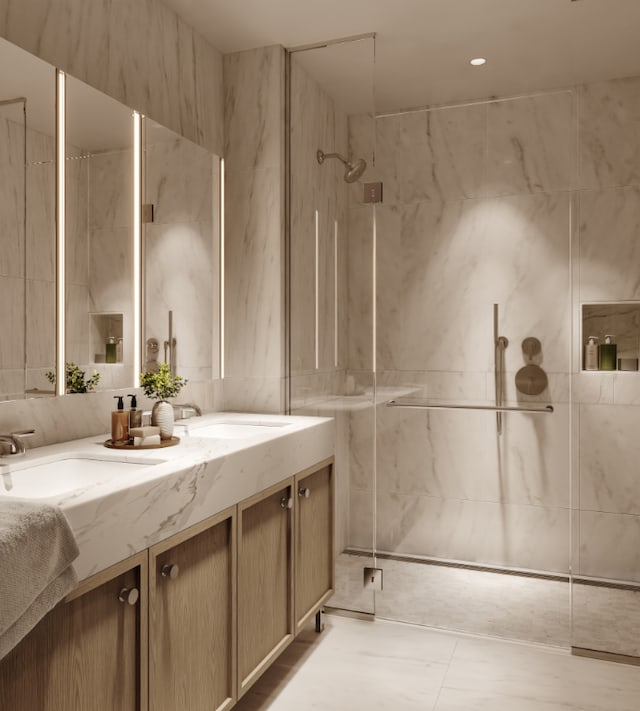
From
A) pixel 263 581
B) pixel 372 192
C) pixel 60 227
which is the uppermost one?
pixel 372 192

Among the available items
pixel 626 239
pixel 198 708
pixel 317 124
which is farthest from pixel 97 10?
pixel 626 239

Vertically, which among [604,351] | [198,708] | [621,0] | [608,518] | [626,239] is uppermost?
[621,0]

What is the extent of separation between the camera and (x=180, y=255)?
2549 mm

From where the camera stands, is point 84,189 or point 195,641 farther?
point 84,189

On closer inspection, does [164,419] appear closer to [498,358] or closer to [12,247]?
[12,247]

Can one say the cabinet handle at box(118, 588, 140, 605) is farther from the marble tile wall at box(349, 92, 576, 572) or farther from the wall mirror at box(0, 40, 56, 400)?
the marble tile wall at box(349, 92, 576, 572)

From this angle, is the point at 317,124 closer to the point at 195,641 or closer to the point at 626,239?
the point at 626,239

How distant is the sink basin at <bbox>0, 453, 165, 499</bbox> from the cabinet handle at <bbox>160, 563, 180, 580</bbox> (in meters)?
0.26

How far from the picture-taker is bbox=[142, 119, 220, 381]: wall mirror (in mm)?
2391

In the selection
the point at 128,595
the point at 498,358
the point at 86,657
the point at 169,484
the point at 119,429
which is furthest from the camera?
the point at 498,358

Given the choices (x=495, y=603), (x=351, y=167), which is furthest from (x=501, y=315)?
(x=495, y=603)

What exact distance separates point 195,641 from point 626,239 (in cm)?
252

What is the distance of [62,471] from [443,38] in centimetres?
224

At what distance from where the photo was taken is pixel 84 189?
2066 millimetres
